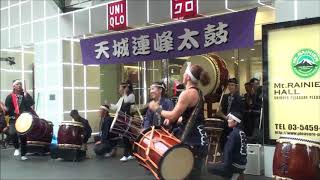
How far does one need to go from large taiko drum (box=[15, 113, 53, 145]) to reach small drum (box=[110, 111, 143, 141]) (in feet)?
6.77

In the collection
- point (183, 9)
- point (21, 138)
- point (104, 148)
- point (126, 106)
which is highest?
point (183, 9)

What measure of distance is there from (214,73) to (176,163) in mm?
4128

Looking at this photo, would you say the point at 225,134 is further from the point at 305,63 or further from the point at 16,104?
the point at 16,104

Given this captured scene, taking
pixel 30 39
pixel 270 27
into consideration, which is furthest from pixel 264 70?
pixel 30 39

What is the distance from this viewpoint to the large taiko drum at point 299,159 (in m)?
5.38

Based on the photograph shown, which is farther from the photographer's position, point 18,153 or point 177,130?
point 18,153

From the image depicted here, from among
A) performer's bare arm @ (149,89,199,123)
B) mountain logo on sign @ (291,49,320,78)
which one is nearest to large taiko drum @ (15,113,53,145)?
performer's bare arm @ (149,89,199,123)

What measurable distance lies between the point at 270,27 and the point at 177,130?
8.89 ft

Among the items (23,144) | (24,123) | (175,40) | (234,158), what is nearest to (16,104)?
(24,123)

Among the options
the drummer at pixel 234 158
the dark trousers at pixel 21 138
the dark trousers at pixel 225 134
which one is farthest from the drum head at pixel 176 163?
the dark trousers at pixel 21 138

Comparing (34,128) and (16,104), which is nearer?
(34,128)

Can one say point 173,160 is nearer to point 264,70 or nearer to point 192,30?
point 264,70

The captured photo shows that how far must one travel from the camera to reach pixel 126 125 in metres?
8.56

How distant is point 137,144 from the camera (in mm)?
5469
